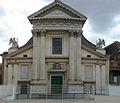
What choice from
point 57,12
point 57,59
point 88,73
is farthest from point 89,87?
point 57,12

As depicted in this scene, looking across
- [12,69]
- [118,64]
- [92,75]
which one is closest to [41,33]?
[12,69]

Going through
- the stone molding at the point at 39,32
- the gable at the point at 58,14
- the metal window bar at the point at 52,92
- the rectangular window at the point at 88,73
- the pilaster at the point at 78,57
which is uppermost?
the gable at the point at 58,14

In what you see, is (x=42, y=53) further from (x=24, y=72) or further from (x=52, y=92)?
(x=52, y=92)

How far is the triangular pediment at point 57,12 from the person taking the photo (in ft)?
135

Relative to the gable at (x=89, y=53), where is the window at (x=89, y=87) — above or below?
below

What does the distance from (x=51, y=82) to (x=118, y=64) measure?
26.8m

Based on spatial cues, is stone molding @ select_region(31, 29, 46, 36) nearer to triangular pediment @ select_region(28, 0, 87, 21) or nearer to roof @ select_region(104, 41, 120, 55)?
triangular pediment @ select_region(28, 0, 87, 21)

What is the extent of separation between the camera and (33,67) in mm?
40875

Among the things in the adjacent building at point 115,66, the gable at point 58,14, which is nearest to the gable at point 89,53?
the gable at point 58,14

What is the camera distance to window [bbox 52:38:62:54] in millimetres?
41875

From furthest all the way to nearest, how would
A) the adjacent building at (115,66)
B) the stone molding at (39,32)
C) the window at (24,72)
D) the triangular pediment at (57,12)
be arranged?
the adjacent building at (115,66) < the window at (24,72) < the triangular pediment at (57,12) < the stone molding at (39,32)

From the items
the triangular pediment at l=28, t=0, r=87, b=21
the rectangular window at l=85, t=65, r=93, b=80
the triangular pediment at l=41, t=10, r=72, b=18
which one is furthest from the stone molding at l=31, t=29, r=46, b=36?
the rectangular window at l=85, t=65, r=93, b=80

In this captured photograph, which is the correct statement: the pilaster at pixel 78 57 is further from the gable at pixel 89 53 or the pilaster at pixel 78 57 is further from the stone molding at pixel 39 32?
the stone molding at pixel 39 32

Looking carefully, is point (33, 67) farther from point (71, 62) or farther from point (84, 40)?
point (84, 40)
